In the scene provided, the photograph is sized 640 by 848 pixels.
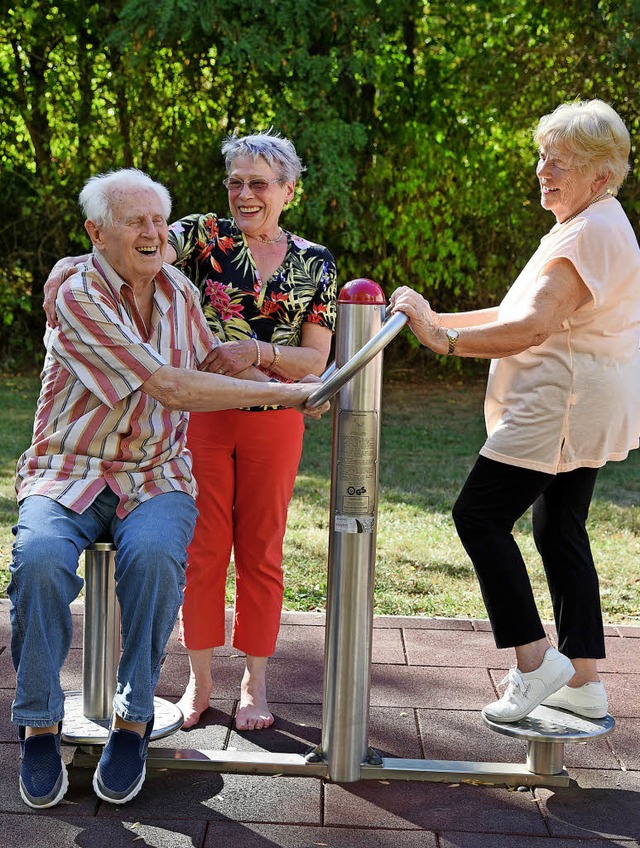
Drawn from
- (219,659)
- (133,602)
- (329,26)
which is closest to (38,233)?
(329,26)

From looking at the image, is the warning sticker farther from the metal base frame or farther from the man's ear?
the man's ear

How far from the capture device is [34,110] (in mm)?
10695

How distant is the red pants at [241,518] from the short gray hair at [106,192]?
0.64 m

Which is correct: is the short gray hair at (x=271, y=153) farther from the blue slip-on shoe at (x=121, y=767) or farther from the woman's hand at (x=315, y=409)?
the blue slip-on shoe at (x=121, y=767)

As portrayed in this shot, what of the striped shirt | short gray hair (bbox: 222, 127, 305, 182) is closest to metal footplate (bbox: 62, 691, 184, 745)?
the striped shirt

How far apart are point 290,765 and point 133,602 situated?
23.4 inches

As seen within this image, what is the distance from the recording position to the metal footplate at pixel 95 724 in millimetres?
2857

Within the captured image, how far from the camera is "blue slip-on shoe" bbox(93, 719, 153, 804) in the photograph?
261 cm

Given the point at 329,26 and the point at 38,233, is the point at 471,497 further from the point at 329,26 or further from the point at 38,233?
the point at 38,233

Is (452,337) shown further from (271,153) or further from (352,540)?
(271,153)

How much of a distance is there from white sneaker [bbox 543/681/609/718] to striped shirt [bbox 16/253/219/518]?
112 centimetres

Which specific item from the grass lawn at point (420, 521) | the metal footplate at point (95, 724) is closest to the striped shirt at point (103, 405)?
the metal footplate at point (95, 724)

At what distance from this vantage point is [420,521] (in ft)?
18.4

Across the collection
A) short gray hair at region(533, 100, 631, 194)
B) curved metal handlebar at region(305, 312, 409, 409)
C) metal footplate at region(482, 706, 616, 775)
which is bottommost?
metal footplate at region(482, 706, 616, 775)
